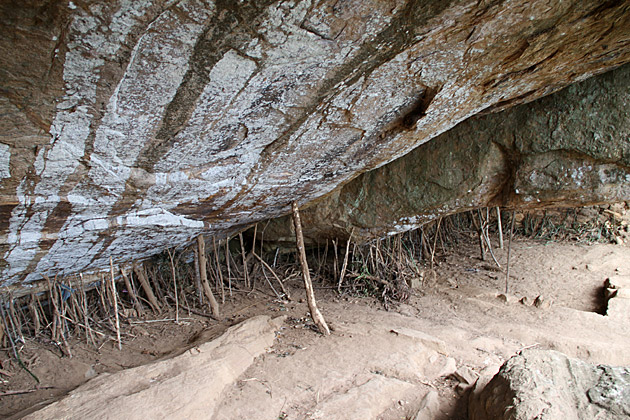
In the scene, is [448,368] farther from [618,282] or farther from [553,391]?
[618,282]

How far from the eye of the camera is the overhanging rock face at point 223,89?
1264 millimetres

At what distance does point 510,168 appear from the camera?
3.15 m

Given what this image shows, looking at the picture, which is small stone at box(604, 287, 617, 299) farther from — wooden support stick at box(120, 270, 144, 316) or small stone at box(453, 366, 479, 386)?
wooden support stick at box(120, 270, 144, 316)

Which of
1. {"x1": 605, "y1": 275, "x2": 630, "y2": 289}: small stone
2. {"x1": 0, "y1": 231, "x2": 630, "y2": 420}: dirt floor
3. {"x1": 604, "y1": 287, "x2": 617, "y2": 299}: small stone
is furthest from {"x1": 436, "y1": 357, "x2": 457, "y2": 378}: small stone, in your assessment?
{"x1": 605, "y1": 275, "x2": 630, "y2": 289}: small stone

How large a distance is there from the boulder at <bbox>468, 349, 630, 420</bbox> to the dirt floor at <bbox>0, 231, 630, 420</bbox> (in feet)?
1.56

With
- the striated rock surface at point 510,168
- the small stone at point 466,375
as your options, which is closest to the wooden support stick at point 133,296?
the striated rock surface at point 510,168

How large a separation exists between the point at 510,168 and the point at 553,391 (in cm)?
195

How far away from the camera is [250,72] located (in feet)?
5.25

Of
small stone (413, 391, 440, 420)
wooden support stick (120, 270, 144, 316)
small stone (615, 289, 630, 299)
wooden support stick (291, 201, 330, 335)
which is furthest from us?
wooden support stick (120, 270, 144, 316)

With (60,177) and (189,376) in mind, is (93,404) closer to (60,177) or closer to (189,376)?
(189,376)

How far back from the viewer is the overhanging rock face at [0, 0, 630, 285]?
1264 mm

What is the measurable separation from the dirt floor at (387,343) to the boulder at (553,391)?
0.48 m

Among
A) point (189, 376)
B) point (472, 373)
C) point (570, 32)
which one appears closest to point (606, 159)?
point (570, 32)

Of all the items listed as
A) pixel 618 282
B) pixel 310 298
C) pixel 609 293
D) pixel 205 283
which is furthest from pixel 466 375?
pixel 618 282
